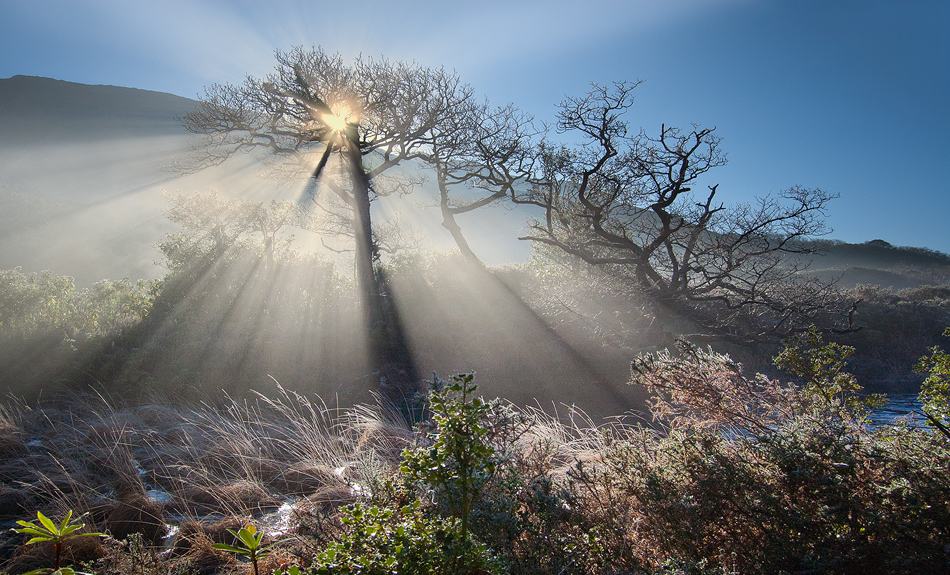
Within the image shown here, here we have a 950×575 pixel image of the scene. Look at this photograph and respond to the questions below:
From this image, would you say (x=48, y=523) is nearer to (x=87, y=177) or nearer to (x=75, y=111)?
(x=87, y=177)

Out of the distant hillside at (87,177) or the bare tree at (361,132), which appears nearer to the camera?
the bare tree at (361,132)

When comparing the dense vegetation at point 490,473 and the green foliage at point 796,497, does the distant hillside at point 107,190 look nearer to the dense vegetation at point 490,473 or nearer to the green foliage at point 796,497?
the dense vegetation at point 490,473

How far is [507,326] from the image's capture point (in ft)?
35.6

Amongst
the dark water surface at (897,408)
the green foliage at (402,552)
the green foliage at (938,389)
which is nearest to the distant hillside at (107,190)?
→ the dark water surface at (897,408)

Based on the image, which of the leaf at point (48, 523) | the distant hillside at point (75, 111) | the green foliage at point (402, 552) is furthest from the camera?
the distant hillside at point (75, 111)

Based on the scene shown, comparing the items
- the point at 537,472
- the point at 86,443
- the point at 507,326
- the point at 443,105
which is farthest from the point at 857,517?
the point at 443,105

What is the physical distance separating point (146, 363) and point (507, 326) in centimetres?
825

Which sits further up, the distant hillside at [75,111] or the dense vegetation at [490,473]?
the distant hillside at [75,111]

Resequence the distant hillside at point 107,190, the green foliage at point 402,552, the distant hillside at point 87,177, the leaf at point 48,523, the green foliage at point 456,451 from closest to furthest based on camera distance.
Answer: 1. the leaf at point 48,523
2. the green foliage at point 402,552
3. the green foliage at point 456,451
4. the distant hillside at point 107,190
5. the distant hillside at point 87,177

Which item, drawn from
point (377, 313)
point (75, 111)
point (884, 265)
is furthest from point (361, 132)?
point (75, 111)

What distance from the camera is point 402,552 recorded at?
4.10ft

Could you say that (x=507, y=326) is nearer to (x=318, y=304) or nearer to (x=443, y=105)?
(x=318, y=304)

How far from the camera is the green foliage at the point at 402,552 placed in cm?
120

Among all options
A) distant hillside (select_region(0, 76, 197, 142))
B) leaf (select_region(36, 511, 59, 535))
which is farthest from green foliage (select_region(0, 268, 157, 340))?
distant hillside (select_region(0, 76, 197, 142))
